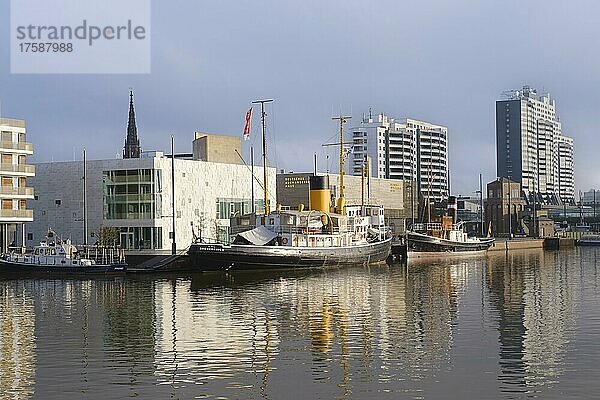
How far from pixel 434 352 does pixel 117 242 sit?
Result: 61.0 meters

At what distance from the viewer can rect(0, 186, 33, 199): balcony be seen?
8114 centimetres

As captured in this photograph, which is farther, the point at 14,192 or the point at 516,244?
the point at 516,244

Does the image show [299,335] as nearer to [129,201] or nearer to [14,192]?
[14,192]

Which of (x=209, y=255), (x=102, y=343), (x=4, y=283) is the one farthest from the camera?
(x=209, y=255)

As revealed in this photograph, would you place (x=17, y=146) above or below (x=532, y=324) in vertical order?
above

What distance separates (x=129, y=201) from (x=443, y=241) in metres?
38.6

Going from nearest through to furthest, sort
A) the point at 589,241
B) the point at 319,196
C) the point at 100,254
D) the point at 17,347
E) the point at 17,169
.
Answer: the point at 17,347 → the point at 100,254 → the point at 17,169 → the point at 319,196 → the point at 589,241

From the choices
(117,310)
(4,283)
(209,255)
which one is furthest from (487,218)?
(117,310)

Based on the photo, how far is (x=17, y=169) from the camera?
82.0 metres

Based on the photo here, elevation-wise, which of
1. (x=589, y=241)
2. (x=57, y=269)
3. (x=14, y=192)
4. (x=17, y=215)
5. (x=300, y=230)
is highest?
(x=14, y=192)

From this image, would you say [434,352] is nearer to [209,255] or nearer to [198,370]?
[198,370]

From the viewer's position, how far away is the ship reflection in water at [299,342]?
23234mm

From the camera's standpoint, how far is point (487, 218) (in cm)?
18388

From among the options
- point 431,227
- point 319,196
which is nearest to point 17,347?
point 319,196
